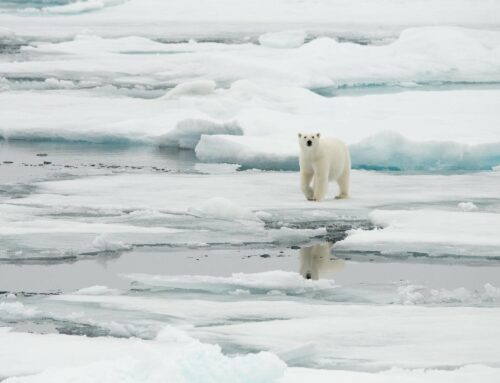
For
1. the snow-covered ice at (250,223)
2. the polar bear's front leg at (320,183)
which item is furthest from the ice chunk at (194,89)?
the polar bear's front leg at (320,183)

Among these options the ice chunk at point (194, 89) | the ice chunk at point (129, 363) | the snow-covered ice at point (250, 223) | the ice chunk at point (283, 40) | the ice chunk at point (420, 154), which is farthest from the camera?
the ice chunk at point (283, 40)

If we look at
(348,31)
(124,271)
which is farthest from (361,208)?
(348,31)

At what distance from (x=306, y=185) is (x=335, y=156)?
0.27 metres

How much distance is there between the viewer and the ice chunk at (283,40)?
20281 mm

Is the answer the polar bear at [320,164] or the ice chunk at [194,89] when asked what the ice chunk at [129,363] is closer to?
the polar bear at [320,164]

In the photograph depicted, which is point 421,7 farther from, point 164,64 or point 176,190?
point 176,190

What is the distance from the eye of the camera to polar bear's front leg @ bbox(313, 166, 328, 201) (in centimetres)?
785

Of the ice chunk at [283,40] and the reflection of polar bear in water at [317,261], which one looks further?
the ice chunk at [283,40]

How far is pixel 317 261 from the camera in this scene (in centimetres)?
622

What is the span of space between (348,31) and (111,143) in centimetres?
1355

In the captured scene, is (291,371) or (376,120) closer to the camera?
(291,371)

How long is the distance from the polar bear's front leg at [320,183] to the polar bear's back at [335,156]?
10 centimetres

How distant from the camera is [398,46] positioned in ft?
57.2

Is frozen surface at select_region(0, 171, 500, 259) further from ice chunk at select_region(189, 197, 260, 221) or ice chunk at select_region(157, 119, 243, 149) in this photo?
ice chunk at select_region(157, 119, 243, 149)
